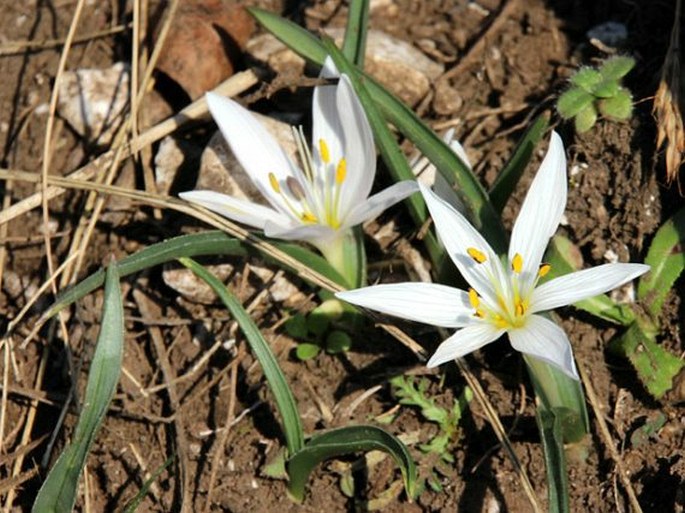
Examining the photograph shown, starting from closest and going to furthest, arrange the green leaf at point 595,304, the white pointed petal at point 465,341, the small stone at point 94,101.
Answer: the white pointed petal at point 465,341
the green leaf at point 595,304
the small stone at point 94,101

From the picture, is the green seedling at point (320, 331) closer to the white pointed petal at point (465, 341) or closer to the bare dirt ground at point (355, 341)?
the bare dirt ground at point (355, 341)

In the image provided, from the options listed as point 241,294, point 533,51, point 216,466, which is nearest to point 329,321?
point 241,294

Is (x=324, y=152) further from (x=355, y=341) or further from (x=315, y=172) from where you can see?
(x=355, y=341)

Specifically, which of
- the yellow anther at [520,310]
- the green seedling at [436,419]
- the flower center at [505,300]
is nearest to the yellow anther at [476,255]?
the flower center at [505,300]

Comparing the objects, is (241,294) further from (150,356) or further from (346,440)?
(346,440)

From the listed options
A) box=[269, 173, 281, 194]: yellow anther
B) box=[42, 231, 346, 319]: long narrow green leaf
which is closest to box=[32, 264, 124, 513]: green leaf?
box=[42, 231, 346, 319]: long narrow green leaf

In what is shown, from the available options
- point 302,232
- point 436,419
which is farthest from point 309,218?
point 436,419

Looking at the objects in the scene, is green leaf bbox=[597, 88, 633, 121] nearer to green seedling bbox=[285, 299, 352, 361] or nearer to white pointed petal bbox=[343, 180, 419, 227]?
white pointed petal bbox=[343, 180, 419, 227]
